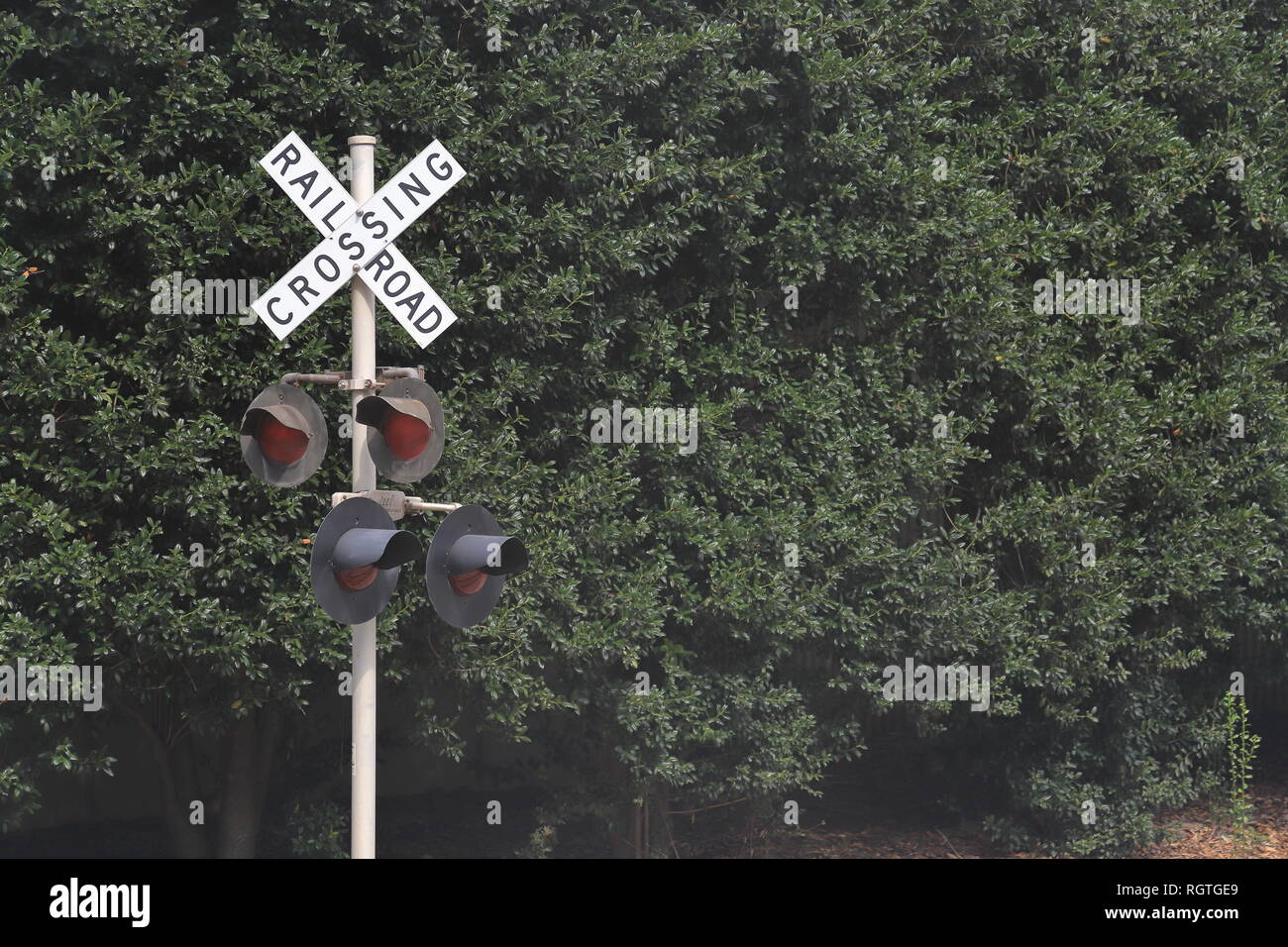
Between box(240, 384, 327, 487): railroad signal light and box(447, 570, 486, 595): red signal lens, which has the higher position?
box(240, 384, 327, 487): railroad signal light

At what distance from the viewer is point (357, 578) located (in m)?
5.32

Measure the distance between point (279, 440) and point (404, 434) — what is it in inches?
19.8

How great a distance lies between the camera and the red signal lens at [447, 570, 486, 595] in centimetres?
555

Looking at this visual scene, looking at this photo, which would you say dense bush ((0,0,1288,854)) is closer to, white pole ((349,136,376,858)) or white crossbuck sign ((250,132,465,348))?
white crossbuck sign ((250,132,465,348))

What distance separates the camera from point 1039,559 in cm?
938

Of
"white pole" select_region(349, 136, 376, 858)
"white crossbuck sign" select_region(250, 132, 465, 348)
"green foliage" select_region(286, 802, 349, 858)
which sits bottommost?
"green foliage" select_region(286, 802, 349, 858)

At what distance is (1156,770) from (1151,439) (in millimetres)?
2603

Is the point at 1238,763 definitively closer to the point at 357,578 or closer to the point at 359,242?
the point at 357,578

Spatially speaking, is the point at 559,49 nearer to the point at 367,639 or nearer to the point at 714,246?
the point at 714,246

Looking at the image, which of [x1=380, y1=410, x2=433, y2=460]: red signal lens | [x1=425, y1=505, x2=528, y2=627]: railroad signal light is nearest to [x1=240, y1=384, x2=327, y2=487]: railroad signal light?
[x1=380, y1=410, x2=433, y2=460]: red signal lens

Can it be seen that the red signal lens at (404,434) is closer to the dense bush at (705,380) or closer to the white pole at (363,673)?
the white pole at (363,673)

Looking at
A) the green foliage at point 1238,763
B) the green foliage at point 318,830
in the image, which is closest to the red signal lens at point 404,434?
the green foliage at point 318,830

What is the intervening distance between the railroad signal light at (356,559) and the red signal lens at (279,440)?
0.33 meters

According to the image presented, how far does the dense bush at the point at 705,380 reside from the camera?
6.97 meters
